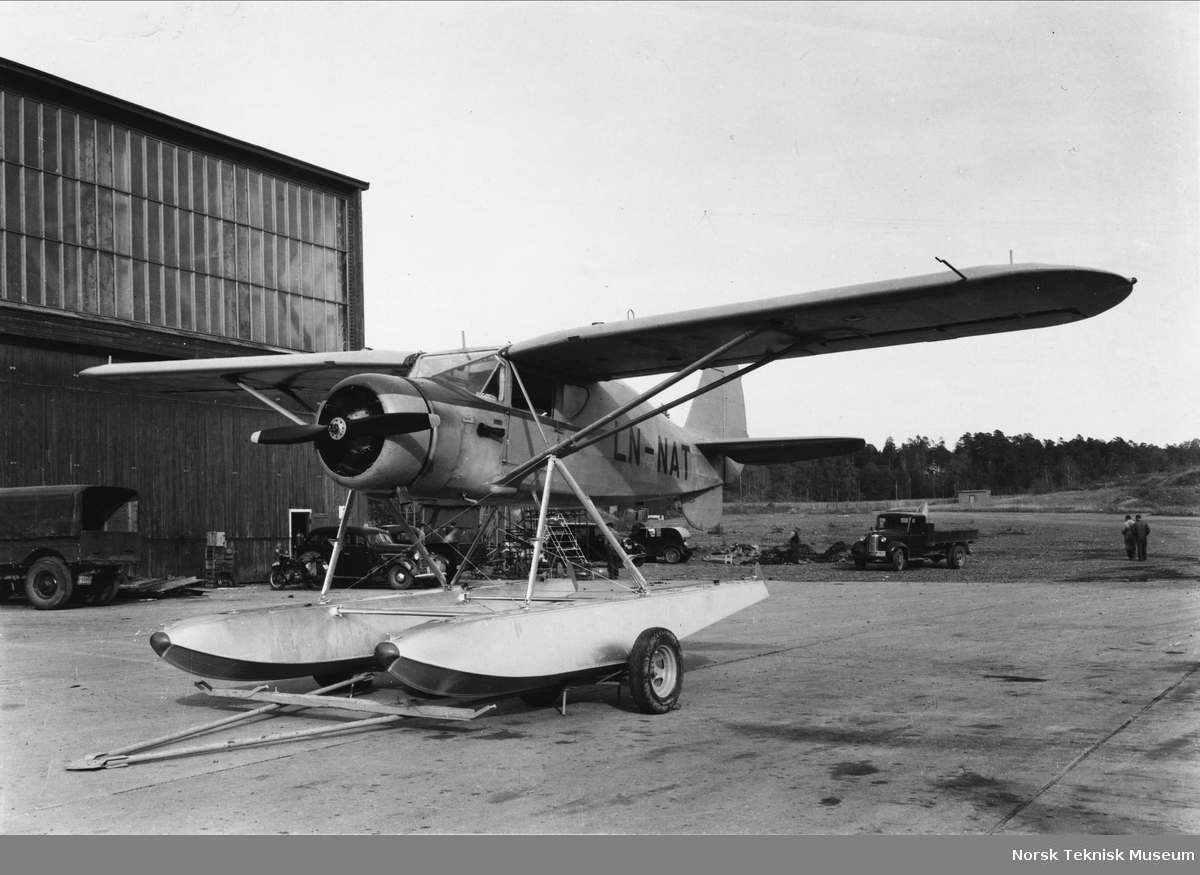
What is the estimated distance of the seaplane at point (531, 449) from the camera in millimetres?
7379

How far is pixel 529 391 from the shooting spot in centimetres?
968

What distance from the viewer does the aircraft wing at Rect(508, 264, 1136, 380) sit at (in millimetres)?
7609

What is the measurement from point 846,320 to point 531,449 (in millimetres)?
3189

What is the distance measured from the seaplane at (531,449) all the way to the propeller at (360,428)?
16 millimetres

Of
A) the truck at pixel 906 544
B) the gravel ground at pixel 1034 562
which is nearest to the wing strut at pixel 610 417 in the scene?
the gravel ground at pixel 1034 562

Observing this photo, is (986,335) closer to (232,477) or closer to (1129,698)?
(1129,698)

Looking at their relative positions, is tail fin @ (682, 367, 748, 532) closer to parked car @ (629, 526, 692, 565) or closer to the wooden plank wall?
the wooden plank wall

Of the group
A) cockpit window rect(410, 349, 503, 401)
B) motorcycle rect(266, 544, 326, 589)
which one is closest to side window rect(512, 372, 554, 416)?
cockpit window rect(410, 349, 503, 401)

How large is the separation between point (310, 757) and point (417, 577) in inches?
758

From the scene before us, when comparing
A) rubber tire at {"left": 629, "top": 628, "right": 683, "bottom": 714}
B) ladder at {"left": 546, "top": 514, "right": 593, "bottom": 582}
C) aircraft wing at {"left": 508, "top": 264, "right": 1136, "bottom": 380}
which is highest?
aircraft wing at {"left": 508, "top": 264, "right": 1136, "bottom": 380}

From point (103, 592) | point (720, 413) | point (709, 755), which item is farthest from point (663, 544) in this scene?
point (709, 755)

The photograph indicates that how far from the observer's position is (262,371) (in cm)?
1040

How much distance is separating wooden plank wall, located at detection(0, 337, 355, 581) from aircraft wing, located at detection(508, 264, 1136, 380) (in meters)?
18.7

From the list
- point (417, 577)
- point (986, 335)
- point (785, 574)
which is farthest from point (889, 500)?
point (986, 335)
